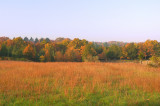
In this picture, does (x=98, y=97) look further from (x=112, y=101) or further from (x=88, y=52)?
(x=88, y=52)

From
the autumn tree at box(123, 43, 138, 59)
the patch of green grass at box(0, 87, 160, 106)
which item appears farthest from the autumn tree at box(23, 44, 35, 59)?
the autumn tree at box(123, 43, 138, 59)

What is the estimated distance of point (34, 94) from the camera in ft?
13.8

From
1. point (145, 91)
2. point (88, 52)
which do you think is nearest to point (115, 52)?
point (88, 52)

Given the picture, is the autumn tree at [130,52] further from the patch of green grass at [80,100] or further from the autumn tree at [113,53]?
the patch of green grass at [80,100]

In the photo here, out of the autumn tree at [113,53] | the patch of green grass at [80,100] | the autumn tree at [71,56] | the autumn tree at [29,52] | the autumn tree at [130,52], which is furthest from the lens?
the autumn tree at [113,53]

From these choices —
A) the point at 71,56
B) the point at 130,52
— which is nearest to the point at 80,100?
the point at 71,56

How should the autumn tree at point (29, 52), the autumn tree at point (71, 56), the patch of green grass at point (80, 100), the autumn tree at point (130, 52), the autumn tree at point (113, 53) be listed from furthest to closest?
1. the autumn tree at point (113, 53)
2. the autumn tree at point (130, 52)
3. the autumn tree at point (71, 56)
4. the autumn tree at point (29, 52)
5. the patch of green grass at point (80, 100)

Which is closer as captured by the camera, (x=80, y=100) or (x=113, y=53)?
(x=80, y=100)

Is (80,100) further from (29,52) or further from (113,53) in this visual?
(113,53)

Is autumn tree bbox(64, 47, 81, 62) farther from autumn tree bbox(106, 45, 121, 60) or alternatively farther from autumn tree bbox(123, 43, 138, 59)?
autumn tree bbox(123, 43, 138, 59)

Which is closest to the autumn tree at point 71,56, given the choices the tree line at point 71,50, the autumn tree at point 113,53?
the tree line at point 71,50

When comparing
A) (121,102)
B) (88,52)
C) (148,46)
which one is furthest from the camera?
(148,46)

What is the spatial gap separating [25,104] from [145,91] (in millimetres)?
4525

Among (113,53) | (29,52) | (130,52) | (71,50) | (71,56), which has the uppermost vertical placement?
(71,50)
